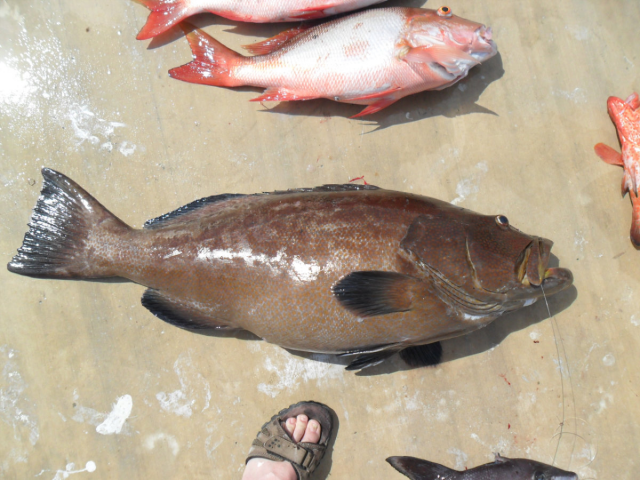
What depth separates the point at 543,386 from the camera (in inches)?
121

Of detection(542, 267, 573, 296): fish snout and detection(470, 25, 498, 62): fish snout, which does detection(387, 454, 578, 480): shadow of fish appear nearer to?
detection(542, 267, 573, 296): fish snout

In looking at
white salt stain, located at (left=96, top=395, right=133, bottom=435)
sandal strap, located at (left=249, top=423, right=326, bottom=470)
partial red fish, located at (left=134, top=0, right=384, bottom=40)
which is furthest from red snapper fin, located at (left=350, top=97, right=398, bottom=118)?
white salt stain, located at (left=96, top=395, right=133, bottom=435)

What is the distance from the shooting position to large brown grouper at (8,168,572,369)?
2.48 m

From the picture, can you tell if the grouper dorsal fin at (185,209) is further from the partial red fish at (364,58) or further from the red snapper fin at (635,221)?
the red snapper fin at (635,221)

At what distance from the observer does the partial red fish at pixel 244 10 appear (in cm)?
300

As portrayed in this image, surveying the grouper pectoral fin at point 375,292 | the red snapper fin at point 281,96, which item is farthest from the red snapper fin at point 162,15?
the grouper pectoral fin at point 375,292

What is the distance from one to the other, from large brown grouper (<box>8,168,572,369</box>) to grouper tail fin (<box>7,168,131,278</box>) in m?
0.05

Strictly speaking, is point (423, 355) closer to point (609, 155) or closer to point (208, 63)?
point (609, 155)

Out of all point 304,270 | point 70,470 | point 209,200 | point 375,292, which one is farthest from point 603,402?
point 70,470

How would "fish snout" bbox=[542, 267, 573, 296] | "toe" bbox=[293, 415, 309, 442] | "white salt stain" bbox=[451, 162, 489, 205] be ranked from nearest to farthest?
"fish snout" bbox=[542, 267, 573, 296]
"toe" bbox=[293, 415, 309, 442]
"white salt stain" bbox=[451, 162, 489, 205]

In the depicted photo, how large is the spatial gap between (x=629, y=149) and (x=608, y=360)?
152 centimetres

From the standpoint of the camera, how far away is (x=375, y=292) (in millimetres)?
2414

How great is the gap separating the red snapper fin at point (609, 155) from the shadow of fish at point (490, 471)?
217 centimetres

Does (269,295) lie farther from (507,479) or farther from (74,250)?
(507,479)
